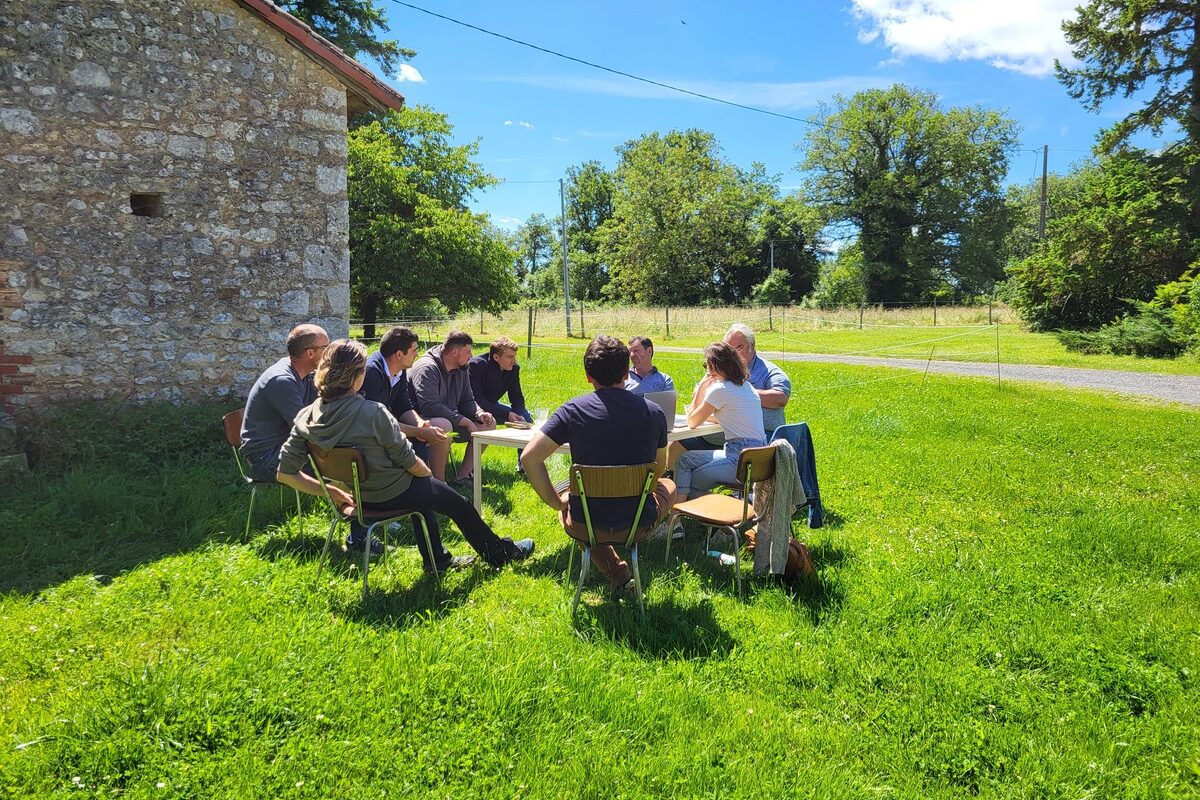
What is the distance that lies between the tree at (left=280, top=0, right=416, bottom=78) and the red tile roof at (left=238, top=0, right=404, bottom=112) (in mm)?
14927

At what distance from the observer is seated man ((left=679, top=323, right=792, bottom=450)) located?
209 inches

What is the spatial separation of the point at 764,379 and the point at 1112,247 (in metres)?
21.8

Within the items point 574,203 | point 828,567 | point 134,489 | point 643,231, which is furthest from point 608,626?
point 574,203

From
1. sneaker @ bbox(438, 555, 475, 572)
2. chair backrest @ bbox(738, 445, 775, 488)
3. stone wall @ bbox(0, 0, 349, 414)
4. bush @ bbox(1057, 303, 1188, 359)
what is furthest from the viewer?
bush @ bbox(1057, 303, 1188, 359)

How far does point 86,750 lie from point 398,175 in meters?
22.5

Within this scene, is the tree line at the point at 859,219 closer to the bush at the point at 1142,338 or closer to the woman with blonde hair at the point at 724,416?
the bush at the point at 1142,338

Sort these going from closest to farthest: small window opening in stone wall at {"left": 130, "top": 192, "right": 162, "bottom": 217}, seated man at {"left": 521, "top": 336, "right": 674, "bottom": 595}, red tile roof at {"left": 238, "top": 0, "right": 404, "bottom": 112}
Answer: seated man at {"left": 521, "top": 336, "right": 674, "bottom": 595}
small window opening in stone wall at {"left": 130, "top": 192, "right": 162, "bottom": 217}
red tile roof at {"left": 238, "top": 0, "right": 404, "bottom": 112}

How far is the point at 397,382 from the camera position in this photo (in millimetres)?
5480

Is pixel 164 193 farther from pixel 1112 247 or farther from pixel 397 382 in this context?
pixel 1112 247

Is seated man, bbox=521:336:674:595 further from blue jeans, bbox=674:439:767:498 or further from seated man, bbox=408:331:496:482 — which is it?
seated man, bbox=408:331:496:482

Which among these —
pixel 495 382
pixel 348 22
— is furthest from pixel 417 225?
pixel 495 382

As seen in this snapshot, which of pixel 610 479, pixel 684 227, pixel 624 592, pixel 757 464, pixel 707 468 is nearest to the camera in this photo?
pixel 610 479

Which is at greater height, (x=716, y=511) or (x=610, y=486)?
(x=610, y=486)

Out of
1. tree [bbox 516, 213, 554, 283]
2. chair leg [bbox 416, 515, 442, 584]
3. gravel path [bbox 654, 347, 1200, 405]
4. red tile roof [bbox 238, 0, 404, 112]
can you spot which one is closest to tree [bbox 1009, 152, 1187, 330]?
gravel path [bbox 654, 347, 1200, 405]
